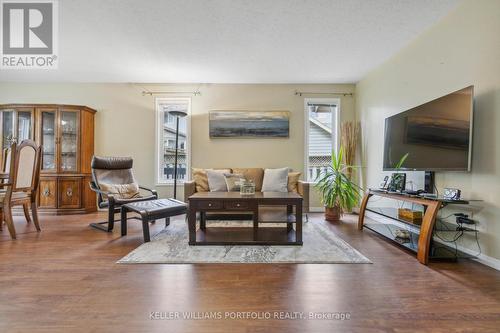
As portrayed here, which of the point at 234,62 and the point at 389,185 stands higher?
the point at 234,62

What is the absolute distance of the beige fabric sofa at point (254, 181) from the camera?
3455mm

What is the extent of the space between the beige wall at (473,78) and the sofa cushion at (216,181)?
270cm

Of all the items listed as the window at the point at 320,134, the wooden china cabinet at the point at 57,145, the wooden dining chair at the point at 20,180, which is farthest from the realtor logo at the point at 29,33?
the window at the point at 320,134

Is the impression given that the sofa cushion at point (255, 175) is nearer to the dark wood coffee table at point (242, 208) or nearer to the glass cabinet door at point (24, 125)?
the dark wood coffee table at point (242, 208)

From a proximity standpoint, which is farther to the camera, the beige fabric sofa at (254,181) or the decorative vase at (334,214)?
the decorative vase at (334,214)

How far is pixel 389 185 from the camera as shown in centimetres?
285

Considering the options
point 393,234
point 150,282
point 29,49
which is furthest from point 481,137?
point 29,49

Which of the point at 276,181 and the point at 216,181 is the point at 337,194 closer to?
the point at 276,181

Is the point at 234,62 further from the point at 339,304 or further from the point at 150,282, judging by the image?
the point at 339,304

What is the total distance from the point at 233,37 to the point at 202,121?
188 centimetres

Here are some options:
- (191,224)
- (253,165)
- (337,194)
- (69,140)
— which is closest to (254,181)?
(253,165)

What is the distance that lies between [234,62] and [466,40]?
266 centimetres

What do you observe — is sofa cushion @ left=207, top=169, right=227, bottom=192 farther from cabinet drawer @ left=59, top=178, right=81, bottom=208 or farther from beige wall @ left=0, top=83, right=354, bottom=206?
cabinet drawer @ left=59, top=178, right=81, bottom=208

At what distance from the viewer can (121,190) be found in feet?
10.8
